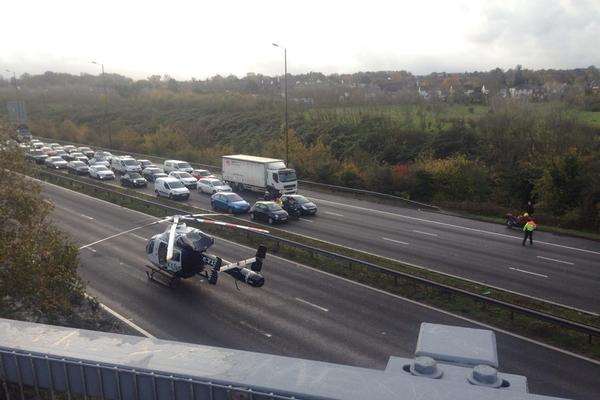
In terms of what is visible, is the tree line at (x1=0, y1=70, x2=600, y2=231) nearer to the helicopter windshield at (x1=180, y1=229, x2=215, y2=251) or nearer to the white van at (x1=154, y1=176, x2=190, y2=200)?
the white van at (x1=154, y1=176, x2=190, y2=200)

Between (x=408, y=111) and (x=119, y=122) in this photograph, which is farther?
(x=119, y=122)

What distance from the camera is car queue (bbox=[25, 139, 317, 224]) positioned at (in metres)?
31.5

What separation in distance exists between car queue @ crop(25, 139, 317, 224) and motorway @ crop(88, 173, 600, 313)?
1094 millimetres

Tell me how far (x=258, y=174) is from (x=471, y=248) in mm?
17928

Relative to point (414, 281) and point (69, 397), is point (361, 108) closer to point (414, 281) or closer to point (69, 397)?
point (414, 281)

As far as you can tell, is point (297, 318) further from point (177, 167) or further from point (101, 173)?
point (101, 173)

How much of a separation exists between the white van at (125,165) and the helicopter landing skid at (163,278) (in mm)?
30418

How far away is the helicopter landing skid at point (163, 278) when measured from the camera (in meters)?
20.4

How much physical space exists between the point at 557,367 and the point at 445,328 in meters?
9.33

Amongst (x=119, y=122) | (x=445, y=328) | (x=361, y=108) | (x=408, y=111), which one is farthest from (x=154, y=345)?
(x=119, y=122)

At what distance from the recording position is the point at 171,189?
124ft

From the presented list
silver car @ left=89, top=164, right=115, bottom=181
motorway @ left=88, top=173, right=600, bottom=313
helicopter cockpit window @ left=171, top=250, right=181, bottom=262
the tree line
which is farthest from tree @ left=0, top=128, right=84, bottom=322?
silver car @ left=89, top=164, right=115, bottom=181

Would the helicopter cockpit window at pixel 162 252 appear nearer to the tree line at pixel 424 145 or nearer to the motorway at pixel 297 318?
the motorway at pixel 297 318

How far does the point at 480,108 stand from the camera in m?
69.6
